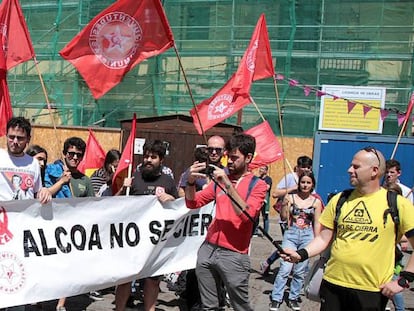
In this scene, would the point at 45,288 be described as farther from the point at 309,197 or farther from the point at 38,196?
the point at 309,197

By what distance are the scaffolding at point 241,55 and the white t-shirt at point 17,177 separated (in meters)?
12.0

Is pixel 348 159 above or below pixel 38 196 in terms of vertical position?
below

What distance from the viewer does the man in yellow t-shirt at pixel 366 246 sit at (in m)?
3.93

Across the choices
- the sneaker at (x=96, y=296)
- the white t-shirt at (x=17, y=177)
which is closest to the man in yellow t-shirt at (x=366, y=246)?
the white t-shirt at (x=17, y=177)

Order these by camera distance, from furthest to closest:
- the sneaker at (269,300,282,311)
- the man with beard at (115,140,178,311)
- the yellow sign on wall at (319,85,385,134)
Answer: the yellow sign on wall at (319,85,385,134) < the sneaker at (269,300,282,311) < the man with beard at (115,140,178,311)

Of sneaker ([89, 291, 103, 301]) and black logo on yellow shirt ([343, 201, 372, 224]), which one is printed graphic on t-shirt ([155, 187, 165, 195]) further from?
black logo on yellow shirt ([343, 201, 372, 224])

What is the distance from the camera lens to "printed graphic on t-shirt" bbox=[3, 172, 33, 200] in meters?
4.92

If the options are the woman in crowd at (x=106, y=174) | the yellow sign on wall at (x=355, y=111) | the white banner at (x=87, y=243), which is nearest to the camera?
the white banner at (x=87, y=243)

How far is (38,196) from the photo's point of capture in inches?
193

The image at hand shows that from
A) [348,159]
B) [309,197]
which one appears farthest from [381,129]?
[309,197]

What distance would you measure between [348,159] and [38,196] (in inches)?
442

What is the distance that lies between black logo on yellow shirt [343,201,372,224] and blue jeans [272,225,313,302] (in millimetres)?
2872

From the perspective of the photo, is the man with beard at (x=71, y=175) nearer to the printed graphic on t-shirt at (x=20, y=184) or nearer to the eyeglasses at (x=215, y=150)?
the printed graphic on t-shirt at (x=20, y=184)

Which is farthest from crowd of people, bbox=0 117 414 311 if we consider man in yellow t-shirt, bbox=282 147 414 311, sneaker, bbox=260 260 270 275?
sneaker, bbox=260 260 270 275
